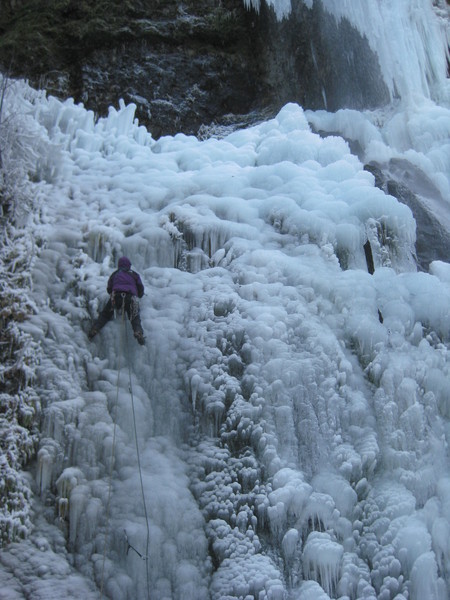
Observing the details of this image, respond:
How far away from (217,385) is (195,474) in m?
0.65

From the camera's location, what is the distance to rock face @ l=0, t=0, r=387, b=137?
896cm

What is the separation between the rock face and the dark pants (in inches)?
175

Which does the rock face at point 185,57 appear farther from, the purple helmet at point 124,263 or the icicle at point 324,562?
the icicle at point 324,562

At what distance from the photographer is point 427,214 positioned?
6.91 m

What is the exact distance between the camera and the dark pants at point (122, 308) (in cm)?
516

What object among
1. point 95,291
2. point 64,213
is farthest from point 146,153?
point 95,291

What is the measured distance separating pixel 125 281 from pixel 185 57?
5.36 meters

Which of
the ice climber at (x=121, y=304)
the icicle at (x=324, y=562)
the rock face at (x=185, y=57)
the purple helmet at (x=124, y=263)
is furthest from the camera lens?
the rock face at (x=185, y=57)

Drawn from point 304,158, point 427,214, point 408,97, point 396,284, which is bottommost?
point 396,284

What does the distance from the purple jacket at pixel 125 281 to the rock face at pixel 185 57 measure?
4.16 metres

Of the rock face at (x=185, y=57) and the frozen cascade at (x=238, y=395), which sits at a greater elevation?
the rock face at (x=185, y=57)

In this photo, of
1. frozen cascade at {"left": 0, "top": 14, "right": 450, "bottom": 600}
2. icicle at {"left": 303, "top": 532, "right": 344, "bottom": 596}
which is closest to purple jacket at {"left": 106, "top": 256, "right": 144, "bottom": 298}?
frozen cascade at {"left": 0, "top": 14, "right": 450, "bottom": 600}

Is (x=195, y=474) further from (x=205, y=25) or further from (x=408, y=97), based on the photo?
(x=205, y=25)

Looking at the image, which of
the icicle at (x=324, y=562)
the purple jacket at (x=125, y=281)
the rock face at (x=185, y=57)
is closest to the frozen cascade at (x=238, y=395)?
the icicle at (x=324, y=562)
